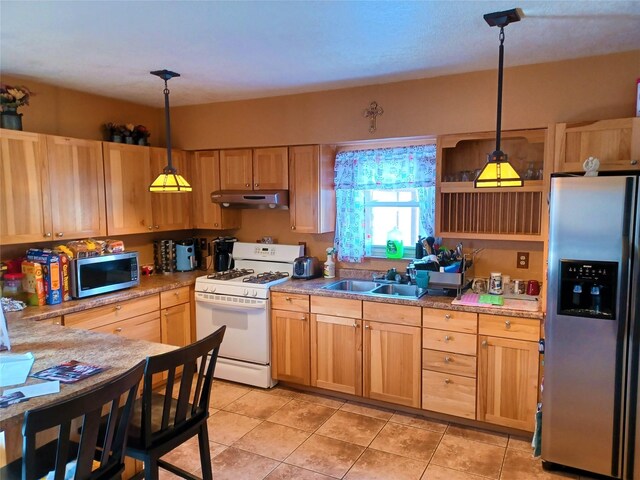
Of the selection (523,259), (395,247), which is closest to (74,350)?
(395,247)

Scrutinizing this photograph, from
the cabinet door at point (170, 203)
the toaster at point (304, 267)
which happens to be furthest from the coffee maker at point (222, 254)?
the toaster at point (304, 267)

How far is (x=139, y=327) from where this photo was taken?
3.61 metres

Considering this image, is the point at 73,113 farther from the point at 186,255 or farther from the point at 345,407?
the point at 345,407

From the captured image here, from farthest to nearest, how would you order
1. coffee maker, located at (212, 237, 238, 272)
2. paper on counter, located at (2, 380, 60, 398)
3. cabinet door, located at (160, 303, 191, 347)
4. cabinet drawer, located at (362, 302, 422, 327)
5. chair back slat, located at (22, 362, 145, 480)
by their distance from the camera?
coffee maker, located at (212, 237, 238, 272) → cabinet door, located at (160, 303, 191, 347) → cabinet drawer, located at (362, 302, 422, 327) → paper on counter, located at (2, 380, 60, 398) → chair back slat, located at (22, 362, 145, 480)

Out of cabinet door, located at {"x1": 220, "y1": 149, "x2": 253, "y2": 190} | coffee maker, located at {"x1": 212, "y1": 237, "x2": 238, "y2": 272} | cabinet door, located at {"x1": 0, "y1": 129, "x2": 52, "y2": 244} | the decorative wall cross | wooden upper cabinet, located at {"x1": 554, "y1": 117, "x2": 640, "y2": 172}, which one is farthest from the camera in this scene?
coffee maker, located at {"x1": 212, "y1": 237, "x2": 238, "y2": 272}

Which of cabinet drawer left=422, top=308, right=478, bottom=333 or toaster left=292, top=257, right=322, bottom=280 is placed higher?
toaster left=292, top=257, right=322, bottom=280

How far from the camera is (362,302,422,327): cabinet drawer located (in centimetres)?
325

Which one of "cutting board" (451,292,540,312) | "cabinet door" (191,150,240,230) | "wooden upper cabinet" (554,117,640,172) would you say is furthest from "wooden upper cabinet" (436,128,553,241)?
"cabinet door" (191,150,240,230)

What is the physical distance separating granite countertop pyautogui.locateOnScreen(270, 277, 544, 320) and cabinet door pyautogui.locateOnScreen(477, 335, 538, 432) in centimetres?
18

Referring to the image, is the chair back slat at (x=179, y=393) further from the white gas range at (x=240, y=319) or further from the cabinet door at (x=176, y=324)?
the cabinet door at (x=176, y=324)

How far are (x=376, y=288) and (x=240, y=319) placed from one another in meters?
1.16

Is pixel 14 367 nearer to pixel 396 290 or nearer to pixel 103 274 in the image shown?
pixel 103 274

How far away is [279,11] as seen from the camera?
2.19m

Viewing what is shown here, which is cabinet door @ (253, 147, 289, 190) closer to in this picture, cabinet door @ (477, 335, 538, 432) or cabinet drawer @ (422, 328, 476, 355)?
cabinet drawer @ (422, 328, 476, 355)
